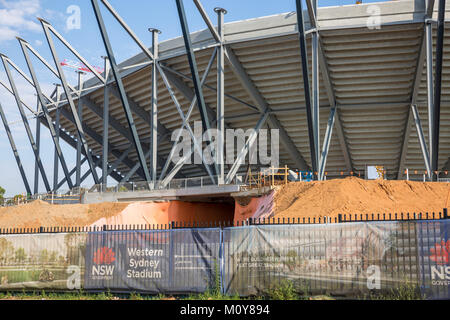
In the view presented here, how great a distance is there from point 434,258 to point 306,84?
1662cm

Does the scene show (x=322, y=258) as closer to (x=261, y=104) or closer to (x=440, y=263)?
(x=440, y=263)

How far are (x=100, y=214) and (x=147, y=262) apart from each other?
56.6 ft

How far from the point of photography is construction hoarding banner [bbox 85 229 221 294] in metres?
11.0

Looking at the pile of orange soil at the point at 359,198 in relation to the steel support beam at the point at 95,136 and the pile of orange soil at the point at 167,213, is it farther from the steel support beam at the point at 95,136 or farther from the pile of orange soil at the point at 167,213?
the steel support beam at the point at 95,136

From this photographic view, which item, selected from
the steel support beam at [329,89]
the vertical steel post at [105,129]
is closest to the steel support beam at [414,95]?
the steel support beam at [329,89]

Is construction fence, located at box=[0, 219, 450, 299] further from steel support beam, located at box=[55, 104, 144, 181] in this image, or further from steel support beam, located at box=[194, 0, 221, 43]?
steel support beam, located at box=[55, 104, 144, 181]

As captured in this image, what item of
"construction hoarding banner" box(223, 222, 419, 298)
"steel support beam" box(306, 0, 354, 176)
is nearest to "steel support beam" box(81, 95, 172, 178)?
"steel support beam" box(306, 0, 354, 176)

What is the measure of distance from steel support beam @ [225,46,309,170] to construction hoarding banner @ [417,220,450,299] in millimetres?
20862

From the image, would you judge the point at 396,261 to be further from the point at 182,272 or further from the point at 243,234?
the point at 182,272

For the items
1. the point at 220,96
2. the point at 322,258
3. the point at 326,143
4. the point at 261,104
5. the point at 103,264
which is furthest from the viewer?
the point at 261,104

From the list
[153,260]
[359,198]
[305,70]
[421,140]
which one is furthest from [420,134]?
[153,260]

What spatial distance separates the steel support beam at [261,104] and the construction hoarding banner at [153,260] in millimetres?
18827

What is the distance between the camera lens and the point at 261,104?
107ft

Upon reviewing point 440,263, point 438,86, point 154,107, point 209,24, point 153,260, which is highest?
point 209,24
